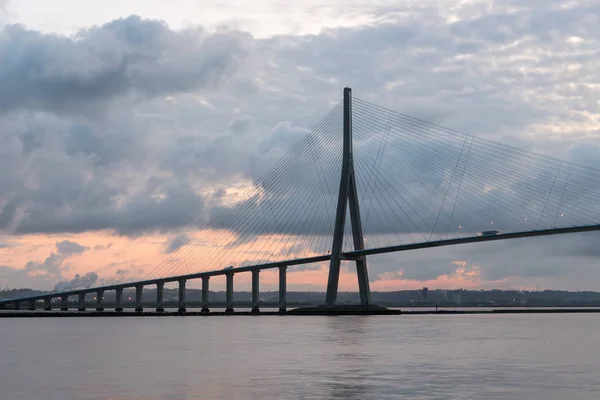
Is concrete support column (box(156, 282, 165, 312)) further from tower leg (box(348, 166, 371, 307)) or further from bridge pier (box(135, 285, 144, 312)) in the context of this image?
tower leg (box(348, 166, 371, 307))

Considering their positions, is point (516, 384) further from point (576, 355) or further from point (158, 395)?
point (576, 355)

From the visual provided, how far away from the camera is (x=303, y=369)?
3256 cm

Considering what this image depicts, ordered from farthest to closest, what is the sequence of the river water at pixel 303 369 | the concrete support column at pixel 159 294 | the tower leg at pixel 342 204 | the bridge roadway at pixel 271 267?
the concrete support column at pixel 159 294 < the bridge roadway at pixel 271 267 < the tower leg at pixel 342 204 < the river water at pixel 303 369

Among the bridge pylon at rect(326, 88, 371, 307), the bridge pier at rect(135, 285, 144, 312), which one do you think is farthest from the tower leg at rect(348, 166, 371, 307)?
the bridge pier at rect(135, 285, 144, 312)

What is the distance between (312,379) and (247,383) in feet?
6.71

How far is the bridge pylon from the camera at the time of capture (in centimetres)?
8425

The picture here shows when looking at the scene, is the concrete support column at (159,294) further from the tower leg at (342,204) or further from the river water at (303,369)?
the river water at (303,369)

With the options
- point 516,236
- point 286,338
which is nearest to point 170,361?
point 286,338

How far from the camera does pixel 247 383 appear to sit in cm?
2792

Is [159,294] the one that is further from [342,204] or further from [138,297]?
[342,204]

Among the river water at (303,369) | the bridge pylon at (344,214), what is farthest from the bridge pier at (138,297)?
the river water at (303,369)

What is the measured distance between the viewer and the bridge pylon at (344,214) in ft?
276

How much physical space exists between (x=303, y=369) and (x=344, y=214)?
172 feet

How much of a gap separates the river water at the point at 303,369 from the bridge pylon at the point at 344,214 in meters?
31.8
